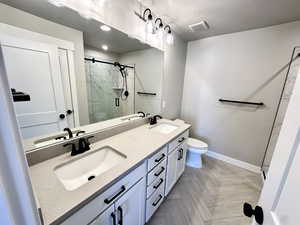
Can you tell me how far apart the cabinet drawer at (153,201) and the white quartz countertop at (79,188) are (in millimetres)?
537

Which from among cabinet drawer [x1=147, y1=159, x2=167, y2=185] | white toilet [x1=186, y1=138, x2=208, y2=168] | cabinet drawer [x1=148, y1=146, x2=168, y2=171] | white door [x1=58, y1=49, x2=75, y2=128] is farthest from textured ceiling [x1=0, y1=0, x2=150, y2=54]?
white toilet [x1=186, y1=138, x2=208, y2=168]

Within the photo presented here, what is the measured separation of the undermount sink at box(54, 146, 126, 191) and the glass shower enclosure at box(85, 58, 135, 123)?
37 centimetres

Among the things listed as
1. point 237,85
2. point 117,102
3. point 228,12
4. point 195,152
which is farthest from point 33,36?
point 237,85

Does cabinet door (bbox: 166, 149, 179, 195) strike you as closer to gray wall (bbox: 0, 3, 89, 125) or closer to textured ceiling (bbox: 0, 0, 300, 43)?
gray wall (bbox: 0, 3, 89, 125)

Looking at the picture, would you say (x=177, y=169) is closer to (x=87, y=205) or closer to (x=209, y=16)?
(x=87, y=205)

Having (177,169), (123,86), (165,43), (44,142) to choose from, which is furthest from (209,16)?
(44,142)

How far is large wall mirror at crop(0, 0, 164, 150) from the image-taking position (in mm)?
857

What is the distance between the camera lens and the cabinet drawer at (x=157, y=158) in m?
1.19

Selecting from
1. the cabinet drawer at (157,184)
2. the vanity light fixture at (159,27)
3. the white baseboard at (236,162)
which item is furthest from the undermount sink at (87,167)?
the white baseboard at (236,162)

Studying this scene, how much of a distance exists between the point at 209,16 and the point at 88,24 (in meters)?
1.55

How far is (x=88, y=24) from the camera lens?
117 centimetres

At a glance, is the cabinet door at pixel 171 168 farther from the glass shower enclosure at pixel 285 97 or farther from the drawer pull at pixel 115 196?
the glass shower enclosure at pixel 285 97

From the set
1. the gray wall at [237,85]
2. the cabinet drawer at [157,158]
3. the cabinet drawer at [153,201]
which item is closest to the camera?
the cabinet drawer at [157,158]

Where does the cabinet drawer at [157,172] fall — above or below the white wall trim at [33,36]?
below
